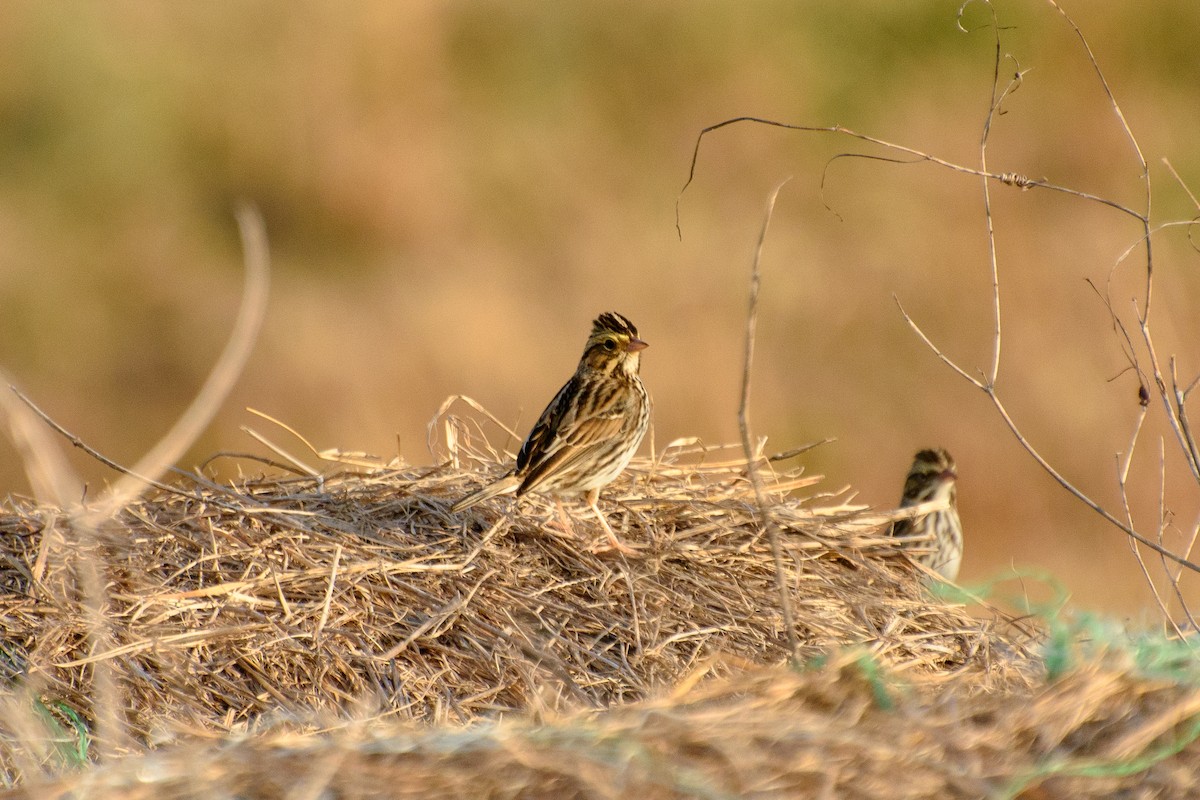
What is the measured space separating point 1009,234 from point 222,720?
1102cm

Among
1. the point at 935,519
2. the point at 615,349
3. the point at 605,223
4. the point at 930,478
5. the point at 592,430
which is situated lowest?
the point at 935,519

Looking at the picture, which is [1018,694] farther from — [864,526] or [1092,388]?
[1092,388]

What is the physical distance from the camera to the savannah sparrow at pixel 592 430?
646 cm

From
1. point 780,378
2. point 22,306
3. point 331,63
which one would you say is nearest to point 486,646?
point 780,378

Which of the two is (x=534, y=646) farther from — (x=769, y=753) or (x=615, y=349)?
(x=615, y=349)

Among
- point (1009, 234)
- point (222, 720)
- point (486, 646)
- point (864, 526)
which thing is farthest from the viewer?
point (1009, 234)

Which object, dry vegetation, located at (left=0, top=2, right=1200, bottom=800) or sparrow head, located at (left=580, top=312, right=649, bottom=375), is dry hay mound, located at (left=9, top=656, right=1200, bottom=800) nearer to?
dry vegetation, located at (left=0, top=2, right=1200, bottom=800)

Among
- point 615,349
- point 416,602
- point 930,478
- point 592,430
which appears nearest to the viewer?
point 416,602

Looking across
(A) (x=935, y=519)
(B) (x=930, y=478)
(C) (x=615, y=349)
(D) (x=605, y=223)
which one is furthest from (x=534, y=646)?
(D) (x=605, y=223)

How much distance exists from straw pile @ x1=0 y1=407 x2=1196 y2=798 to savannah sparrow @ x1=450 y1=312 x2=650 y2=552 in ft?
0.34

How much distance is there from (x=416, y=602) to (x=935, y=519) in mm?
3295

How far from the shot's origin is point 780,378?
13750mm

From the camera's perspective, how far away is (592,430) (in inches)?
271

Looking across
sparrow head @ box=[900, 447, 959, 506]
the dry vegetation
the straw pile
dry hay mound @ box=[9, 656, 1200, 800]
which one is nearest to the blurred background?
sparrow head @ box=[900, 447, 959, 506]
